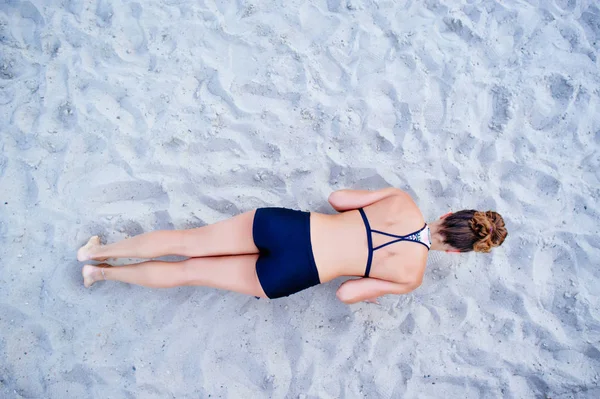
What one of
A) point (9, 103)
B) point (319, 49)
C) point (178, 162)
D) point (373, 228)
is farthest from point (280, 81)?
point (9, 103)

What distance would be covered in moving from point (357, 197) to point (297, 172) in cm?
63

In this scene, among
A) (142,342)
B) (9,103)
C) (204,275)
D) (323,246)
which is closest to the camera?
(323,246)

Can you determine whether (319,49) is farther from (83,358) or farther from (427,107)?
(83,358)

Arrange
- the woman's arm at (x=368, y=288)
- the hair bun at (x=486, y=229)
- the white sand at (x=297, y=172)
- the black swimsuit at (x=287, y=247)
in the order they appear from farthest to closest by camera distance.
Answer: the white sand at (x=297, y=172) < the woman's arm at (x=368, y=288) < the black swimsuit at (x=287, y=247) < the hair bun at (x=486, y=229)

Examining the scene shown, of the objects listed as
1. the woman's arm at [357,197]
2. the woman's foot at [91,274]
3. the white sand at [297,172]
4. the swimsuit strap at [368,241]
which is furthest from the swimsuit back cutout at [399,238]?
the woman's foot at [91,274]

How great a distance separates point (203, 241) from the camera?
99.1 inches

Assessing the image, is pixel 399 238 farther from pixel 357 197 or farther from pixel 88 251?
pixel 88 251

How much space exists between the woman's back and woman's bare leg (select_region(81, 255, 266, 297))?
49 cm

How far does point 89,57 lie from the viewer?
125 inches

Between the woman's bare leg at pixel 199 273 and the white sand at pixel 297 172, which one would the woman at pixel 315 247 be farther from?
the white sand at pixel 297 172

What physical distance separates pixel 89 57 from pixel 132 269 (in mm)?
1785

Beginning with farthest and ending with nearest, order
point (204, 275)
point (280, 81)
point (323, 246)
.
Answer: point (280, 81) → point (204, 275) → point (323, 246)

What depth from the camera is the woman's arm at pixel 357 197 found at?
2590mm

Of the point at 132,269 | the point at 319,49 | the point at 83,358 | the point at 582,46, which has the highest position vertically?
the point at 582,46
